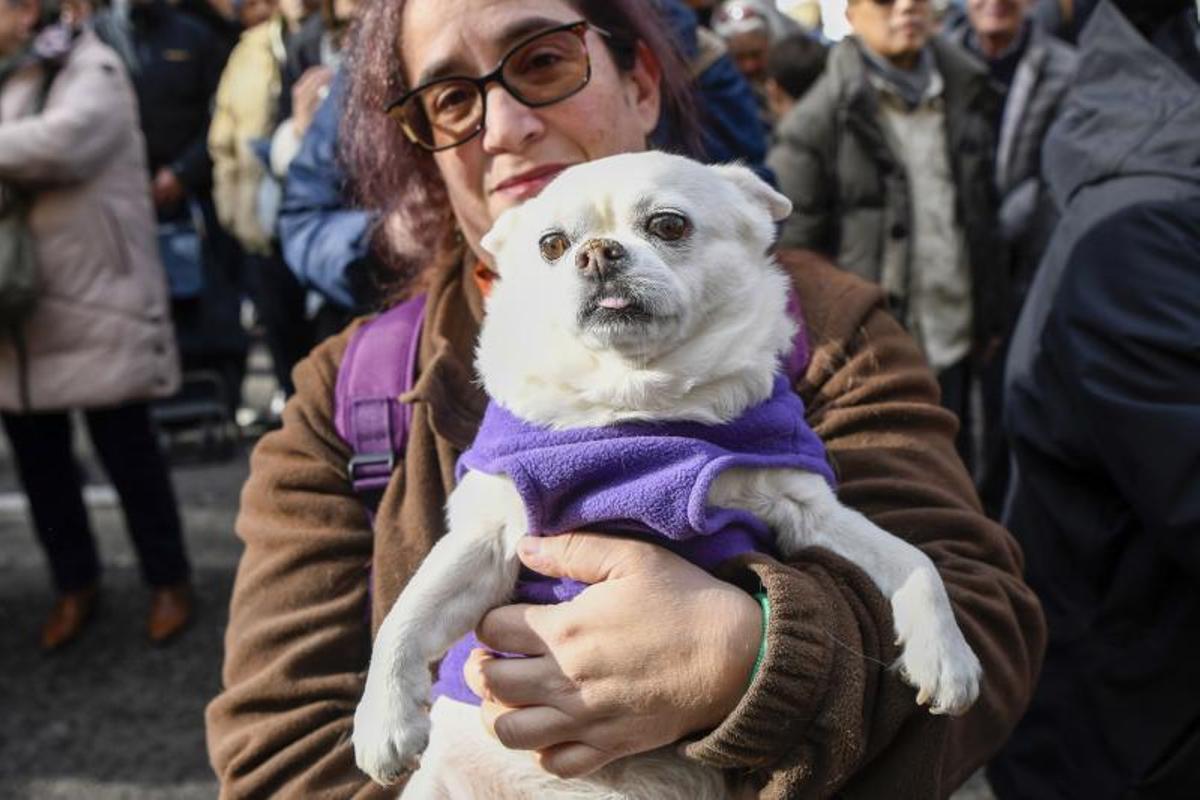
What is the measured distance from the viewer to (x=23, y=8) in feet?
13.0

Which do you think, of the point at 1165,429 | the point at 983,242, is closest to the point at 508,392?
the point at 1165,429

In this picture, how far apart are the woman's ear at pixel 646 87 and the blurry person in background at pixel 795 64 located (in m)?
3.62

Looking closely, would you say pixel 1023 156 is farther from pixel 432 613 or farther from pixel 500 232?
pixel 432 613

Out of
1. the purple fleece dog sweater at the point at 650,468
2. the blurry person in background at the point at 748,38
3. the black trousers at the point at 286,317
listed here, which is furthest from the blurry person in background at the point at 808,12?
the purple fleece dog sweater at the point at 650,468

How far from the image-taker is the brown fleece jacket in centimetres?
138

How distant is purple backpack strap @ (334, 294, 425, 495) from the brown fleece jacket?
0.08 ft

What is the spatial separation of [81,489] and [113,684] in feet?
2.39

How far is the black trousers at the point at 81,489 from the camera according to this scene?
13.8 ft

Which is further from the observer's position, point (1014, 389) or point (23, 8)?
point (23, 8)

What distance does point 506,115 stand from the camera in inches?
65.9

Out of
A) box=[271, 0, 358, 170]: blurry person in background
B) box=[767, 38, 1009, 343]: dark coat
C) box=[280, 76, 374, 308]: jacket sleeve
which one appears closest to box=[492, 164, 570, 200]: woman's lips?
box=[280, 76, 374, 308]: jacket sleeve

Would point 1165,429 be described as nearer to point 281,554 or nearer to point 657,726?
point 657,726

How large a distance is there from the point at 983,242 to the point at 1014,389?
2.00 m

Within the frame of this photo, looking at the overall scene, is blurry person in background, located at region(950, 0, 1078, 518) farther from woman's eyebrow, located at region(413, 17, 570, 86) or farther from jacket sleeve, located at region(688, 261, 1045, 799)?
woman's eyebrow, located at region(413, 17, 570, 86)
